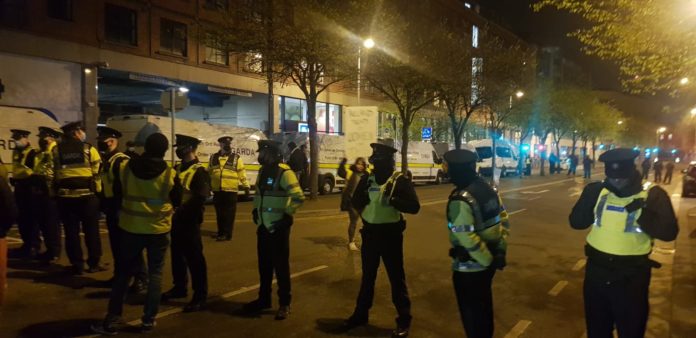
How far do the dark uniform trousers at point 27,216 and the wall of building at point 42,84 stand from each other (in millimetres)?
13121

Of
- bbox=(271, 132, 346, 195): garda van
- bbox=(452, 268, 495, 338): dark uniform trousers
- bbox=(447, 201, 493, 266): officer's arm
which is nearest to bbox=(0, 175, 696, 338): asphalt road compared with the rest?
bbox=(452, 268, 495, 338): dark uniform trousers

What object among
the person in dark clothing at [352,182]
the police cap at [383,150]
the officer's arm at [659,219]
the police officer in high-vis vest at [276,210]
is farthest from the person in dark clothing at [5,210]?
the officer's arm at [659,219]

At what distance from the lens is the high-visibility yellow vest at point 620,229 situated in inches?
140

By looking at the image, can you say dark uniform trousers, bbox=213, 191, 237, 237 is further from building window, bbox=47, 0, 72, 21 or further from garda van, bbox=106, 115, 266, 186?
building window, bbox=47, 0, 72, 21

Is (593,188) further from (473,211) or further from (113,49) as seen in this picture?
(113,49)

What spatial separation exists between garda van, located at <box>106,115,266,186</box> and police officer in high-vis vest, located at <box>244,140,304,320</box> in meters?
10.6

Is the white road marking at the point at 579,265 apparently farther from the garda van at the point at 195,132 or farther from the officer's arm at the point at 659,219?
the garda van at the point at 195,132

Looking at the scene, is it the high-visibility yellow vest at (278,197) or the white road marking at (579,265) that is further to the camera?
the white road marking at (579,265)

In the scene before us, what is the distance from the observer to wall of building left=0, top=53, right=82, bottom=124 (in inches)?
757

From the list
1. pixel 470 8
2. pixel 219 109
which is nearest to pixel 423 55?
pixel 219 109

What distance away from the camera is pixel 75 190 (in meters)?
6.96

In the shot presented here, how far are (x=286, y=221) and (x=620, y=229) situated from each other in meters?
3.11

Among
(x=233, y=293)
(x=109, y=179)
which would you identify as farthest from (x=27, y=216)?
(x=233, y=293)

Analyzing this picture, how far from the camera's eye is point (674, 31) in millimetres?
9789
